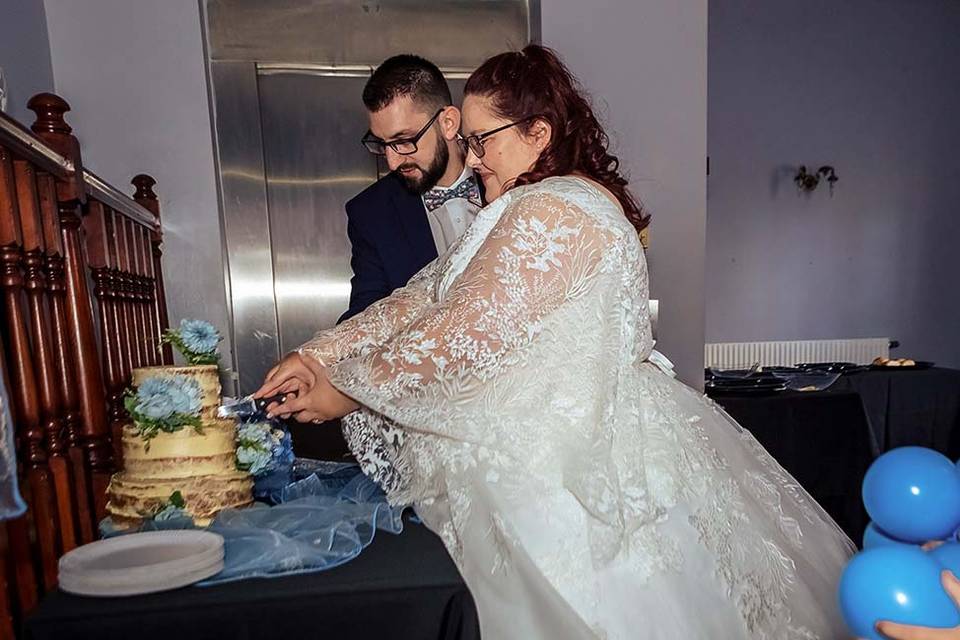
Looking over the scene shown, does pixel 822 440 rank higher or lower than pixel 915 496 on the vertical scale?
lower

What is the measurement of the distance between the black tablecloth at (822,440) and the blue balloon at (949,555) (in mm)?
2128

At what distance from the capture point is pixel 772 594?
4.09 ft

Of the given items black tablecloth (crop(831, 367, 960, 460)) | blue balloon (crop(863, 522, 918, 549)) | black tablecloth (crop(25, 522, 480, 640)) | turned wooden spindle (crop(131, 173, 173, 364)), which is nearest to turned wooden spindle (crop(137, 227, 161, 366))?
turned wooden spindle (crop(131, 173, 173, 364))

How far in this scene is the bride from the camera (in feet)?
3.63

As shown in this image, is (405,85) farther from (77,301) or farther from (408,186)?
(77,301)

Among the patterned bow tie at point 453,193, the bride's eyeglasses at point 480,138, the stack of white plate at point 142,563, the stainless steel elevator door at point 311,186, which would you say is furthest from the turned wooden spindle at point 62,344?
the stainless steel elevator door at point 311,186

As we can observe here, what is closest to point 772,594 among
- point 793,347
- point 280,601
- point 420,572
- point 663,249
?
point 420,572

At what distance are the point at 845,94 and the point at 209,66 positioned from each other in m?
5.42

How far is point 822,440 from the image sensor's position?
3.22 meters

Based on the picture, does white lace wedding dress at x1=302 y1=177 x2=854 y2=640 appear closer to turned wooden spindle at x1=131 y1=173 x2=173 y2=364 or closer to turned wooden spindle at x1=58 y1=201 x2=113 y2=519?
turned wooden spindle at x1=58 y1=201 x2=113 y2=519

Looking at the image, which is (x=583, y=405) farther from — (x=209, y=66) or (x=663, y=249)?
(x=209, y=66)

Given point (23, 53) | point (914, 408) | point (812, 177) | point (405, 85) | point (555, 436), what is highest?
point (23, 53)

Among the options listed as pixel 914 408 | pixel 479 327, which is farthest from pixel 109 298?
pixel 914 408

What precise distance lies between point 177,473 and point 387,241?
1.38m
